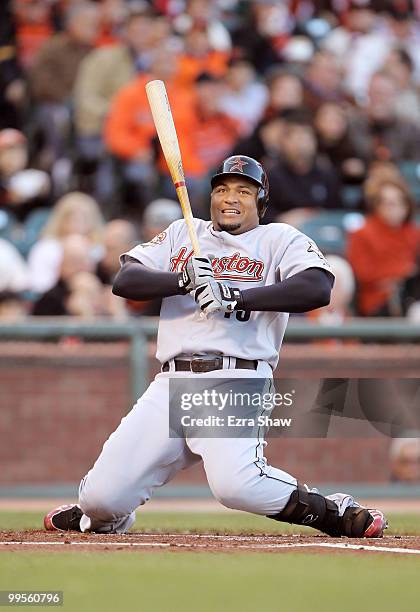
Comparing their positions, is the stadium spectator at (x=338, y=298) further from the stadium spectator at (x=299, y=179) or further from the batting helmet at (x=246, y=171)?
the batting helmet at (x=246, y=171)

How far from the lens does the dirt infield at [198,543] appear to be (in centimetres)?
503

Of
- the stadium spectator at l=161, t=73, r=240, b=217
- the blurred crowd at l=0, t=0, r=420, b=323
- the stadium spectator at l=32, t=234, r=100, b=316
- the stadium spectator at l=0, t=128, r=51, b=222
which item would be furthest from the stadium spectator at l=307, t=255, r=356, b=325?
the stadium spectator at l=0, t=128, r=51, b=222

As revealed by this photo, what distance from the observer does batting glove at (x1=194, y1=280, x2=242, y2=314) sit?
16.9 ft

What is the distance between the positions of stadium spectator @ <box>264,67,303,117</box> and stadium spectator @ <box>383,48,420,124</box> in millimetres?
1079

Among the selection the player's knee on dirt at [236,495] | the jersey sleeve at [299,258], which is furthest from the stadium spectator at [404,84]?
the player's knee on dirt at [236,495]

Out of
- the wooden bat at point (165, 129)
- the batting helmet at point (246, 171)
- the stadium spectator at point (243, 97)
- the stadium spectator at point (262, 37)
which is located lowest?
the batting helmet at point (246, 171)

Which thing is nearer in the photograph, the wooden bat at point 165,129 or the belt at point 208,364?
the belt at point 208,364

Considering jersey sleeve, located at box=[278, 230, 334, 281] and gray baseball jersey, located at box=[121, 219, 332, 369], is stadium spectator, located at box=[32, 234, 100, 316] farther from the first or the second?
jersey sleeve, located at box=[278, 230, 334, 281]

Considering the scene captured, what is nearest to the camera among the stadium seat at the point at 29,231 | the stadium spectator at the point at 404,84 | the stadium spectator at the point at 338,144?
the stadium seat at the point at 29,231

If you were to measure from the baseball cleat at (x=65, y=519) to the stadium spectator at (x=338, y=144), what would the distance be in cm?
641

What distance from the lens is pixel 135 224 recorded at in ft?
36.0

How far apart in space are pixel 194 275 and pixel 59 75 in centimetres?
676

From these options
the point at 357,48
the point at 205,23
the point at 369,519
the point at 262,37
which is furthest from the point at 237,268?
the point at 357,48

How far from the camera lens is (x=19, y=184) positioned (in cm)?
1093
